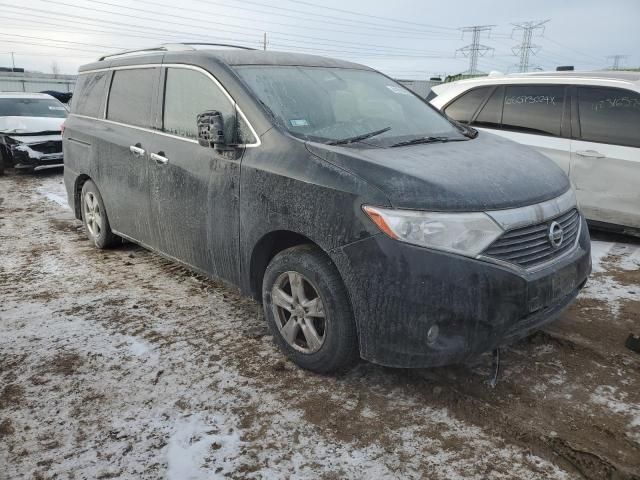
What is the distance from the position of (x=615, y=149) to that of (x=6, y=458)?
5.50 m

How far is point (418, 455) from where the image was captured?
236 centimetres

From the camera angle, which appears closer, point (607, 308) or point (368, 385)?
point (368, 385)

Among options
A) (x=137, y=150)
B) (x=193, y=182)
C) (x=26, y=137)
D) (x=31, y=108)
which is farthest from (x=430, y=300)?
(x=31, y=108)

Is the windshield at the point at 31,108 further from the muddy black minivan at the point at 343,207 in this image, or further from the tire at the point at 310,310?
the tire at the point at 310,310

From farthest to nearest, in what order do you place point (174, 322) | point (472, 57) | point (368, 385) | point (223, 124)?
point (472, 57) < point (174, 322) < point (223, 124) < point (368, 385)

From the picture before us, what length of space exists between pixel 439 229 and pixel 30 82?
139ft

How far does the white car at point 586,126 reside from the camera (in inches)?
205

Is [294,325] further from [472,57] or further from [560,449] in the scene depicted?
[472,57]

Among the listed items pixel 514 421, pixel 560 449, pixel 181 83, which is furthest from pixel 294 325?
pixel 181 83

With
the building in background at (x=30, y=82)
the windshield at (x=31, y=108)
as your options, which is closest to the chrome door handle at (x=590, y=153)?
the windshield at (x=31, y=108)

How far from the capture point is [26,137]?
9.81m

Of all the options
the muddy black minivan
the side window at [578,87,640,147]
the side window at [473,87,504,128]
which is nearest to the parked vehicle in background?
the muddy black minivan

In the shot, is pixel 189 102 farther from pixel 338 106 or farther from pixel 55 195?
pixel 55 195

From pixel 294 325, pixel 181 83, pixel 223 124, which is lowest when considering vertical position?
pixel 294 325
